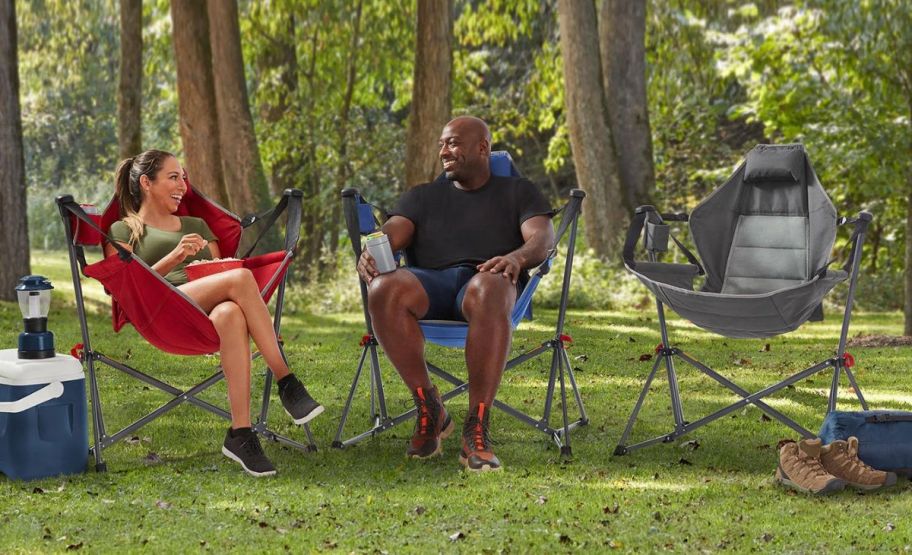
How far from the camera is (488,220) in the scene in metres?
4.08

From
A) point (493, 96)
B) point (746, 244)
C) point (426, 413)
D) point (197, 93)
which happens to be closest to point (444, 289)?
point (426, 413)

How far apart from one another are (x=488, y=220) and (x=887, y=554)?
1739 mm

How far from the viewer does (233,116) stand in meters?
10.0

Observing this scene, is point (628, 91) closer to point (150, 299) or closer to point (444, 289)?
point (444, 289)

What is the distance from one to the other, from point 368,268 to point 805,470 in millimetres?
1385

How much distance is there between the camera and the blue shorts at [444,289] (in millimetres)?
3930

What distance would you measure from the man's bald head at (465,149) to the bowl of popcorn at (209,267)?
0.73 metres

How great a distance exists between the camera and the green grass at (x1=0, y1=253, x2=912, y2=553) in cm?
293

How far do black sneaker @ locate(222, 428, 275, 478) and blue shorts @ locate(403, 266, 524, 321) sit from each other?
65cm

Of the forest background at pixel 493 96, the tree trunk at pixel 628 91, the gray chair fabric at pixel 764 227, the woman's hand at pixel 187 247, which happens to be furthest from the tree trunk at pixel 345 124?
the woman's hand at pixel 187 247

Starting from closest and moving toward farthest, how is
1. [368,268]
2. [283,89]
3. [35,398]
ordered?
[35,398], [368,268], [283,89]

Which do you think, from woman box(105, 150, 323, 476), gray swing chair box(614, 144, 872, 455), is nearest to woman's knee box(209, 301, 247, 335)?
woman box(105, 150, 323, 476)

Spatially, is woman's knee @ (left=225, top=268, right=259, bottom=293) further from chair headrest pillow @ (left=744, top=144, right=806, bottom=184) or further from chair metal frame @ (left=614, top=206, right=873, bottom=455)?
chair headrest pillow @ (left=744, top=144, right=806, bottom=184)

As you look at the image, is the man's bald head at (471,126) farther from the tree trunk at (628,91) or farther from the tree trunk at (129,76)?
the tree trunk at (129,76)
